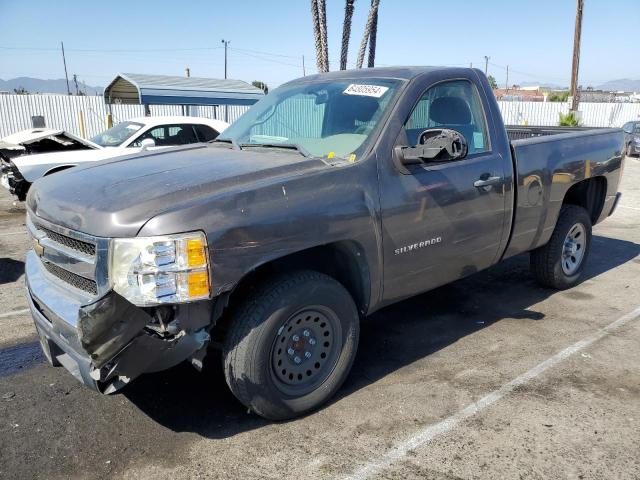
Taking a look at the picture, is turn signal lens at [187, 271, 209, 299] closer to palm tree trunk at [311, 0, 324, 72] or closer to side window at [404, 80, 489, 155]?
side window at [404, 80, 489, 155]

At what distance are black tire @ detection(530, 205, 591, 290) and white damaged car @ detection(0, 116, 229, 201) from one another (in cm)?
570

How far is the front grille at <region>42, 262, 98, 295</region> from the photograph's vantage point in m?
2.87

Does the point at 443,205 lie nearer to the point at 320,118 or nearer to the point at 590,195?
the point at 320,118

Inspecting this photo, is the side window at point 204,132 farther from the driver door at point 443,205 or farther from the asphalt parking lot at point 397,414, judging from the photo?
the driver door at point 443,205

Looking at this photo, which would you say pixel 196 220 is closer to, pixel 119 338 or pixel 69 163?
pixel 119 338

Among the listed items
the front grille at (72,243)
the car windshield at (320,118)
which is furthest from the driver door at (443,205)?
the front grille at (72,243)

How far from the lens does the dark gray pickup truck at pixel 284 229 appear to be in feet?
8.57

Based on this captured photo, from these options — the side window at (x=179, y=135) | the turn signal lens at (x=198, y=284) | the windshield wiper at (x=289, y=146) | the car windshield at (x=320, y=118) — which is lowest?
the turn signal lens at (x=198, y=284)

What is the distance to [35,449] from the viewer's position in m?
3.01

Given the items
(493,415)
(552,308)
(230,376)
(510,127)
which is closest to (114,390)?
(230,376)

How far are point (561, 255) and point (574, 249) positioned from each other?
13.1 inches

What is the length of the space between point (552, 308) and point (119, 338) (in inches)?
158

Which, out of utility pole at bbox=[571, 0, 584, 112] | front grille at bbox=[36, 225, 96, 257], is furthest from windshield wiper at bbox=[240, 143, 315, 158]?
utility pole at bbox=[571, 0, 584, 112]

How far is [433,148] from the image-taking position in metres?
3.38
